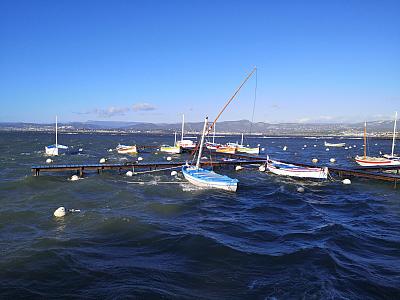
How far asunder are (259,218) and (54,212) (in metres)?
16.6

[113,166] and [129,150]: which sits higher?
[113,166]

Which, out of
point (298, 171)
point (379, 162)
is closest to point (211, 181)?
point (298, 171)

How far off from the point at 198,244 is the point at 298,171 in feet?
93.2

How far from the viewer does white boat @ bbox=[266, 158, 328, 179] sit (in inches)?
1706

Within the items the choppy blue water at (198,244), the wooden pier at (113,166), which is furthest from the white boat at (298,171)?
the wooden pier at (113,166)

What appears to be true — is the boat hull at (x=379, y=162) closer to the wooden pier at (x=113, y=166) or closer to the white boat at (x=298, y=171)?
the wooden pier at (x=113, y=166)

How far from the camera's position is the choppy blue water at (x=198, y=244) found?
49.1 feet

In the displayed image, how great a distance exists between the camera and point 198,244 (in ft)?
66.7

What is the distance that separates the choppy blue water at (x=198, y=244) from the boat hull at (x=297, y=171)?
722 cm

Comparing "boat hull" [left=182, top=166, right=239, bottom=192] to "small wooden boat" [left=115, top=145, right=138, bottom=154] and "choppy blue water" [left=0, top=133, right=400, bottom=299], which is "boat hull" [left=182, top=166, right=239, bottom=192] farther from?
"small wooden boat" [left=115, top=145, right=138, bottom=154]

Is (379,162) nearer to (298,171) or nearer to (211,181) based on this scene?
(298,171)

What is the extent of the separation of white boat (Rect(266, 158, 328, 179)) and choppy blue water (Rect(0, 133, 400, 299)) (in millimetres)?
7195

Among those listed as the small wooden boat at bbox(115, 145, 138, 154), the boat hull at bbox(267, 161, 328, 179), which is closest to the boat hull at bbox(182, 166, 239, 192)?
the boat hull at bbox(267, 161, 328, 179)

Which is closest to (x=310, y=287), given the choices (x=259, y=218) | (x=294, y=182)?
(x=259, y=218)
